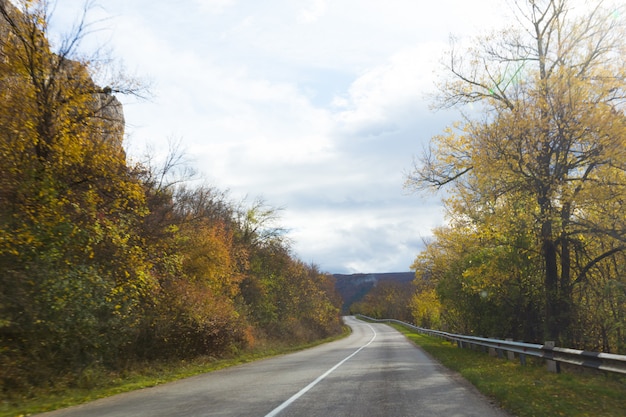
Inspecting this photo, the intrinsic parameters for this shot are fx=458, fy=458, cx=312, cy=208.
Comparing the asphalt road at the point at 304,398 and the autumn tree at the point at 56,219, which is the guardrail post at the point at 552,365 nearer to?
the asphalt road at the point at 304,398

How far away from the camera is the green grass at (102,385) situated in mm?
8438

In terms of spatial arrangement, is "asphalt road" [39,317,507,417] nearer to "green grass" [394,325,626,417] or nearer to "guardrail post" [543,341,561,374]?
"green grass" [394,325,626,417]

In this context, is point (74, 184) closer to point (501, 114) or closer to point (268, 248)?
point (501, 114)

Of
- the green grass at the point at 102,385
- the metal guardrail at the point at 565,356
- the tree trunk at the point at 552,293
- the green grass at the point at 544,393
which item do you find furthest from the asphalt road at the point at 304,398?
the tree trunk at the point at 552,293

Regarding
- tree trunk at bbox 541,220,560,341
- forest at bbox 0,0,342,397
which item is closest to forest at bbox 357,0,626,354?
tree trunk at bbox 541,220,560,341

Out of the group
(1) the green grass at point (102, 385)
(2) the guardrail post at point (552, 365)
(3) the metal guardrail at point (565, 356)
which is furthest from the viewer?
(2) the guardrail post at point (552, 365)

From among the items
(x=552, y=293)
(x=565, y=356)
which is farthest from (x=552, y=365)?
(x=552, y=293)

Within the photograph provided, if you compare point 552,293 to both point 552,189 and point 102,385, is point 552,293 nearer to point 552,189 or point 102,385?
point 552,189

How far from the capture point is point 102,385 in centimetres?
1161

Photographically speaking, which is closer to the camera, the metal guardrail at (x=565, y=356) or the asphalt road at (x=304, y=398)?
the asphalt road at (x=304, y=398)

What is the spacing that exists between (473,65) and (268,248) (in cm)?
2804

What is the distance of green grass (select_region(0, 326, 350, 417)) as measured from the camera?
844 centimetres

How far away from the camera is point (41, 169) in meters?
11.9

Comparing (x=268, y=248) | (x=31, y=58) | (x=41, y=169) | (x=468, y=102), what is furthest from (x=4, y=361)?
(x=268, y=248)
